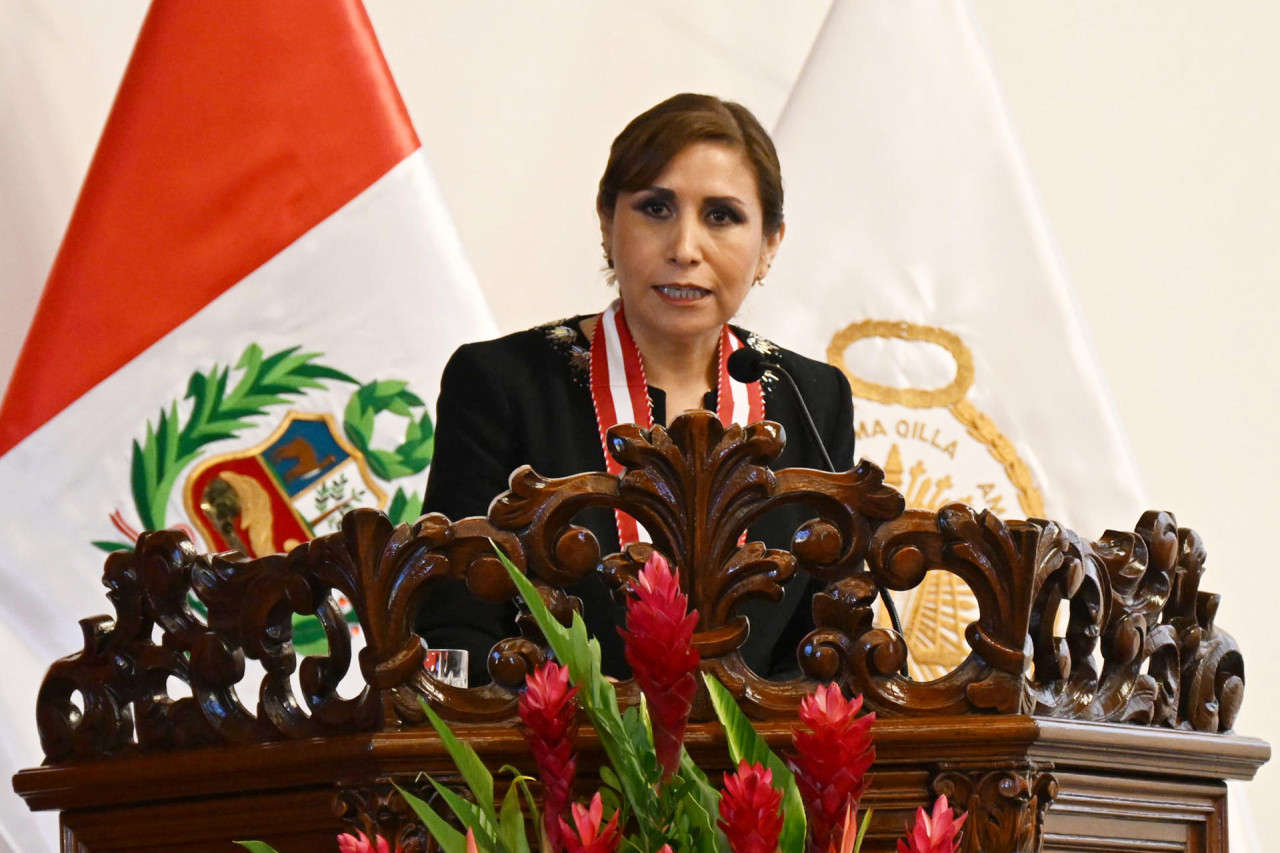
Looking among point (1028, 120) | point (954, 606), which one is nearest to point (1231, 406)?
point (1028, 120)

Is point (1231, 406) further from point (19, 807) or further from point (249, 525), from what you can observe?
point (19, 807)

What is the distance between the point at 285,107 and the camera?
11.2 ft

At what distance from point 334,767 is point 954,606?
217 cm

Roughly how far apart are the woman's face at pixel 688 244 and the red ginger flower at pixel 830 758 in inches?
41.8

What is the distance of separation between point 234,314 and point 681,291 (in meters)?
1.40

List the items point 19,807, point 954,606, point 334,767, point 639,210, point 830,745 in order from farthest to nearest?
1. point 954,606
2. point 19,807
3. point 639,210
4. point 334,767
5. point 830,745

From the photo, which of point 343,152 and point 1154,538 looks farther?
point 343,152

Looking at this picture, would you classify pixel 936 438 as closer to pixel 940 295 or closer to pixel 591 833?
pixel 940 295

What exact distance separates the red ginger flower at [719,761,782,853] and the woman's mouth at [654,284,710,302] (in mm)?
1170

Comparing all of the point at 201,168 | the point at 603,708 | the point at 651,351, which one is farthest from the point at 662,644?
the point at 201,168

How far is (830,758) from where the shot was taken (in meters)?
1.15

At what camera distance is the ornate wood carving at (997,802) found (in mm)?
1326

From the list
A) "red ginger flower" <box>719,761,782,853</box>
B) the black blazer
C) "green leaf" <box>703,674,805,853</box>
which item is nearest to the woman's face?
the black blazer

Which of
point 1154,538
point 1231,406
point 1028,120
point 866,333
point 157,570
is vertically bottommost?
point 157,570
